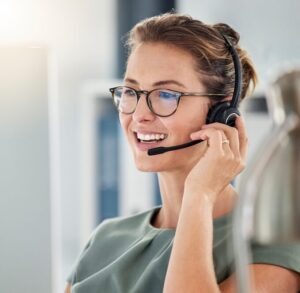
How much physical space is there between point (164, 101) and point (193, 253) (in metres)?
0.35

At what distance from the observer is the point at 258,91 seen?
2.60 metres

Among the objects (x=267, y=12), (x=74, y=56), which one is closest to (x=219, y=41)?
(x=267, y=12)

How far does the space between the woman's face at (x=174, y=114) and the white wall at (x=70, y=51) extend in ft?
8.70

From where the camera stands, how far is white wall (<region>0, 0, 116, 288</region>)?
13.1 ft

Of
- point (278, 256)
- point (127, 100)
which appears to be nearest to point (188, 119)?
point (127, 100)

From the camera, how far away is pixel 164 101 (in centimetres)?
139

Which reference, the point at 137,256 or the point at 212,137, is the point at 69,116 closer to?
the point at 137,256

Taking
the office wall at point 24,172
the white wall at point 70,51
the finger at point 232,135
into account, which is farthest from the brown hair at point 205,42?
the white wall at point 70,51

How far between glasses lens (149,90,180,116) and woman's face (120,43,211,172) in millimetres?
11

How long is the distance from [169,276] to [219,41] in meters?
0.53

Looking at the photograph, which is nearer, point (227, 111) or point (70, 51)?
point (227, 111)

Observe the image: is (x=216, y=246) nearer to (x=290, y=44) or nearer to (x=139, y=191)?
(x=290, y=44)

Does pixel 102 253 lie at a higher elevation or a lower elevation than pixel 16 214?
lower

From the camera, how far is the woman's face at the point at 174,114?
1.41 meters
